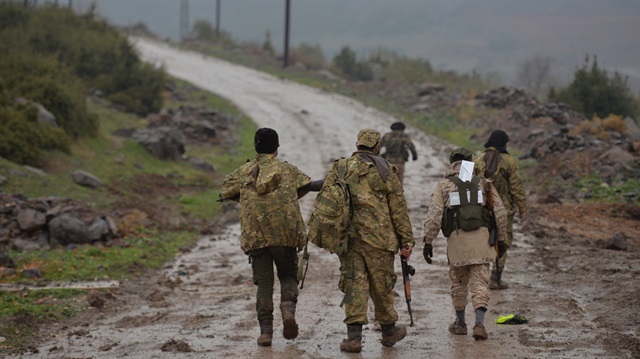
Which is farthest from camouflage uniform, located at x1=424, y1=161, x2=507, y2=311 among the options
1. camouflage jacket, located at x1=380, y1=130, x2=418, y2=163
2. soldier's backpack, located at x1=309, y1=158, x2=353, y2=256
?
camouflage jacket, located at x1=380, y1=130, x2=418, y2=163

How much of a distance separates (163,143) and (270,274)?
16.6 m

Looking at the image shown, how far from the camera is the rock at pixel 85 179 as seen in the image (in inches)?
786

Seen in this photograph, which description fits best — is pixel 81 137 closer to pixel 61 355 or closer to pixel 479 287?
pixel 61 355

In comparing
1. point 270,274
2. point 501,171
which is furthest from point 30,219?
point 501,171

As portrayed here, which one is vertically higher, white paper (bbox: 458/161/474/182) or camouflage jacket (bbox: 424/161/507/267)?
white paper (bbox: 458/161/474/182)

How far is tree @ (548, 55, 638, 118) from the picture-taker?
34.0 m

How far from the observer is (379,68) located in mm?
59719

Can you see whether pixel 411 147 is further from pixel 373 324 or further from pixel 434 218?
pixel 434 218

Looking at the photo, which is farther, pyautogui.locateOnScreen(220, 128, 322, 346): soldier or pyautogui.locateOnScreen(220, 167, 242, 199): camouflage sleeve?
pyautogui.locateOnScreen(220, 167, 242, 199): camouflage sleeve

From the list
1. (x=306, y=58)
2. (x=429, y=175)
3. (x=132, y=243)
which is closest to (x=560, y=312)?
(x=132, y=243)

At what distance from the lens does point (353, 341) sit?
8695 mm

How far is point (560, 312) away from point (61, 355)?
5.49m

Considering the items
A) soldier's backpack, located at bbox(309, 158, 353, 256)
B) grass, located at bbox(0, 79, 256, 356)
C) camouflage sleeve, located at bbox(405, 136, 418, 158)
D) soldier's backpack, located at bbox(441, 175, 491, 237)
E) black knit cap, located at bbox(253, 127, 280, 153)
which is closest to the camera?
soldier's backpack, located at bbox(309, 158, 353, 256)

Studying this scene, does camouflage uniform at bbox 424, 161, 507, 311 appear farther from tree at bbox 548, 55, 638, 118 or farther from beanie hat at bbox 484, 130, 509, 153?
tree at bbox 548, 55, 638, 118
